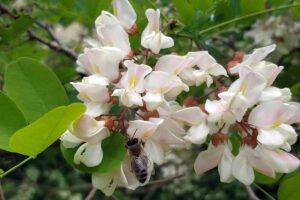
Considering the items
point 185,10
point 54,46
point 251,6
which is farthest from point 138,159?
point 54,46

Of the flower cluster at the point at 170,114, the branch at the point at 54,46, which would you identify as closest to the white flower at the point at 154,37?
the flower cluster at the point at 170,114

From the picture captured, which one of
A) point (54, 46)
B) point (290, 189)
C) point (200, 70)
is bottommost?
point (54, 46)

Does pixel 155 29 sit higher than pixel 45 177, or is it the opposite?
pixel 155 29

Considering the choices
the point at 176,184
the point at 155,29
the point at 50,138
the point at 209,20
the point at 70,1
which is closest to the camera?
the point at 50,138

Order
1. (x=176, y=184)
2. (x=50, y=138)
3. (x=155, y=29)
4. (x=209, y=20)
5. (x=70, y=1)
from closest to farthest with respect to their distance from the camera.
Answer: (x=50, y=138), (x=155, y=29), (x=209, y=20), (x=70, y=1), (x=176, y=184)

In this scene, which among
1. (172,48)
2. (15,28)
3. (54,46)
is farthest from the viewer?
(54,46)

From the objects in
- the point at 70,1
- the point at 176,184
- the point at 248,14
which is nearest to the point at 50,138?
the point at 248,14

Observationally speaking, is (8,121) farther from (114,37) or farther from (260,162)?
(260,162)

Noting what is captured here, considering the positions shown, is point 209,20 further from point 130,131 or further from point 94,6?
point 130,131
